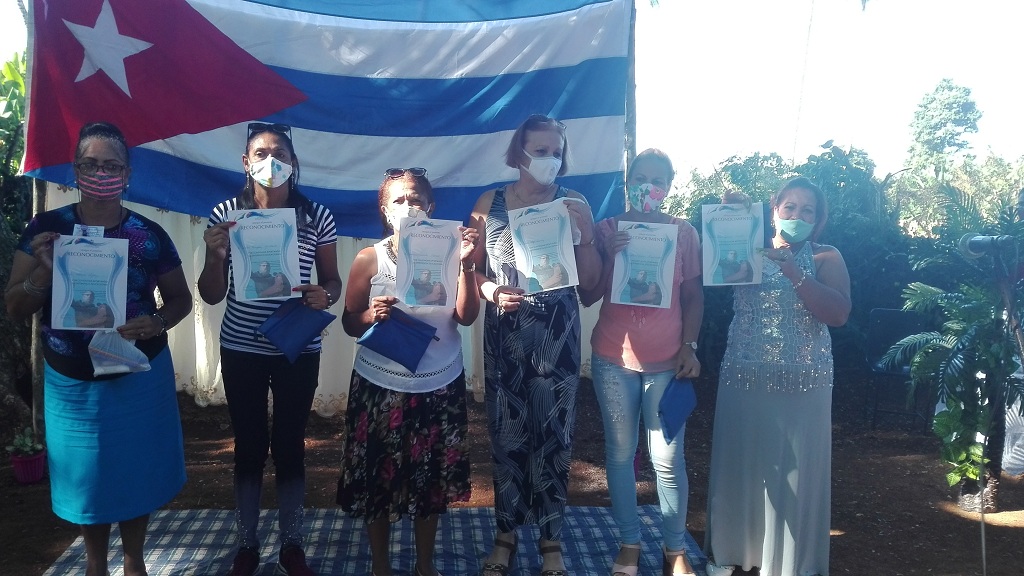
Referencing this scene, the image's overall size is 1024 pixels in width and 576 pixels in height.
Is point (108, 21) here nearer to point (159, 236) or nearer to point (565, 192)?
point (159, 236)

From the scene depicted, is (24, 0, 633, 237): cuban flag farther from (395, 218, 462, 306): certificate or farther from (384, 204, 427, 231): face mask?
(395, 218, 462, 306): certificate

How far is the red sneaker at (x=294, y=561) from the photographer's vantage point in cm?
299

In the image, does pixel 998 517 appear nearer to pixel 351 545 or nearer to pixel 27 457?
pixel 351 545

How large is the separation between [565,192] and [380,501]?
1474 mm

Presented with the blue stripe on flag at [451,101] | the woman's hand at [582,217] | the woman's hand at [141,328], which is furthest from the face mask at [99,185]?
the blue stripe on flag at [451,101]

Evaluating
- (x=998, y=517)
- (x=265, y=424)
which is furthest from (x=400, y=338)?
(x=998, y=517)

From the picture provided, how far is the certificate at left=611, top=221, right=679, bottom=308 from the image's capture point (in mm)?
2889

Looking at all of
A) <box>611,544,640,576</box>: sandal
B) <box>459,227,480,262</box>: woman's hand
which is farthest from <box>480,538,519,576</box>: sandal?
<box>459,227,480,262</box>: woman's hand

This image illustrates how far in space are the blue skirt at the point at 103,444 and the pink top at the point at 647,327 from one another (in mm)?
1825

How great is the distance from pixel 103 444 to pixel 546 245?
5.96 feet

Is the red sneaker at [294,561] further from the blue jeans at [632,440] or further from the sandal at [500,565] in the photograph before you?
the blue jeans at [632,440]

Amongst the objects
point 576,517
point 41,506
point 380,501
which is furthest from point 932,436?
point 41,506

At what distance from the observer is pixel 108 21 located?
12.4ft

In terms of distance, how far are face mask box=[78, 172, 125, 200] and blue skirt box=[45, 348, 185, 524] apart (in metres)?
0.66
